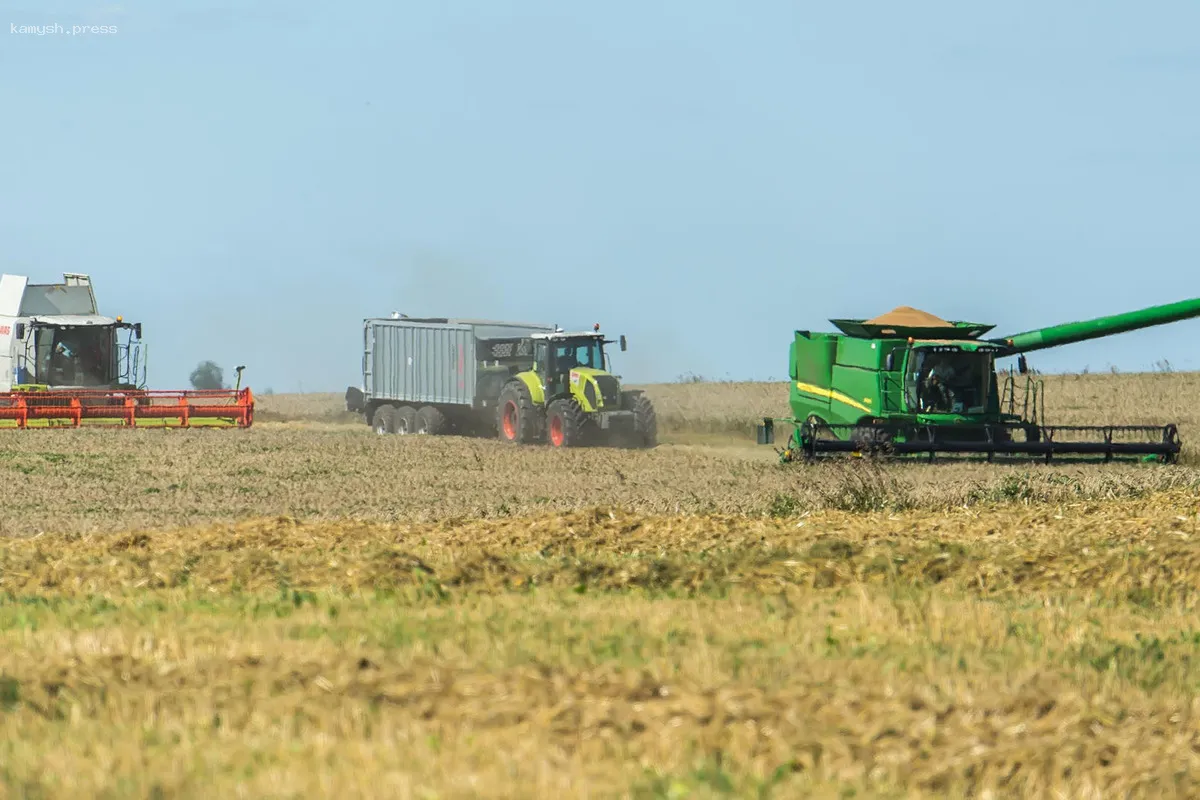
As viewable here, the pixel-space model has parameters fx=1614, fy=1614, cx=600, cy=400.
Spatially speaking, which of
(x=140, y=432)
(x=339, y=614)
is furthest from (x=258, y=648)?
(x=140, y=432)

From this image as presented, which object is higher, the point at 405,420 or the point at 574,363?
the point at 574,363

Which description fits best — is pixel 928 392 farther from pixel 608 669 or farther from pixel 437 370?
pixel 608 669

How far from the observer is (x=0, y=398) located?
32.1 meters

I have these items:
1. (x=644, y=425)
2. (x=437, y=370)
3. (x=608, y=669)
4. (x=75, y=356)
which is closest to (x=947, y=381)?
(x=644, y=425)

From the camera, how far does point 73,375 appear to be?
1344 inches

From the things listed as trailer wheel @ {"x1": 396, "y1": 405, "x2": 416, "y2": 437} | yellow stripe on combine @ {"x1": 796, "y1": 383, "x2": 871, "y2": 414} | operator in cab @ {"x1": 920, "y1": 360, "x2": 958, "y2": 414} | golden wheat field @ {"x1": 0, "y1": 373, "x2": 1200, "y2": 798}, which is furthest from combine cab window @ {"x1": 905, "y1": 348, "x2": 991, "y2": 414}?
trailer wheel @ {"x1": 396, "y1": 405, "x2": 416, "y2": 437}

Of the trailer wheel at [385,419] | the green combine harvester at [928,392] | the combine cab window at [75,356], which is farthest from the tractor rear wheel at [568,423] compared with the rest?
the combine cab window at [75,356]

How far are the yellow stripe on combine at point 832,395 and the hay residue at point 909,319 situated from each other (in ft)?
4.31

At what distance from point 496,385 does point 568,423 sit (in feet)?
13.9

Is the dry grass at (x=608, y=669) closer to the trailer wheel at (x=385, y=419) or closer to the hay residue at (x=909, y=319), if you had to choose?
the hay residue at (x=909, y=319)

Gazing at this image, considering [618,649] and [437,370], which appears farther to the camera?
[437,370]

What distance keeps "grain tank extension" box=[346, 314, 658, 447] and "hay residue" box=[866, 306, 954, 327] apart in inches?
184

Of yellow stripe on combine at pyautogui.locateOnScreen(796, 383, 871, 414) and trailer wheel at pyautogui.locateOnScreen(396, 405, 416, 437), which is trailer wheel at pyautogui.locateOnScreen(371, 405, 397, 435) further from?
yellow stripe on combine at pyautogui.locateOnScreen(796, 383, 871, 414)

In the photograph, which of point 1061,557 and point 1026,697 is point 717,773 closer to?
point 1026,697
